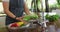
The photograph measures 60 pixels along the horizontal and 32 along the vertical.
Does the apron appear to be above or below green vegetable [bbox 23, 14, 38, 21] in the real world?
above

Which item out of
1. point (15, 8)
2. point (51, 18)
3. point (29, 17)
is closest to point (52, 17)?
point (51, 18)

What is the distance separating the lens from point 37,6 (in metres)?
0.91

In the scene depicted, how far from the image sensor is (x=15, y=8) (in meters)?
0.86

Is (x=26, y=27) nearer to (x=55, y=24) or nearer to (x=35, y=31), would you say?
(x=35, y=31)

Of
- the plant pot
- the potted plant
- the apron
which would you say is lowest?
the plant pot

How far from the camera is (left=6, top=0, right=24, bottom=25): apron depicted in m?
0.84

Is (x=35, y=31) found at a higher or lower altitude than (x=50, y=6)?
lower

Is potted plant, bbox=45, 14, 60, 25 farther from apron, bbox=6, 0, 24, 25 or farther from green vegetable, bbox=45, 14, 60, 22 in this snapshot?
apron, bbox=6, 0, 24, 25

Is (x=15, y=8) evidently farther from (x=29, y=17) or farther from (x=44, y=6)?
(x=44, y=6)

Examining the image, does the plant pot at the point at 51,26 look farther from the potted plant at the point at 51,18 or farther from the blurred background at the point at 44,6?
the blurred background at the point at 44,6

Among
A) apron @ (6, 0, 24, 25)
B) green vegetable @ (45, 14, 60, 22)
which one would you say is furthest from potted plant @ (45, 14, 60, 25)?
apron @ (6, 0, 24, 25)

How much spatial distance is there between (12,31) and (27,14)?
185 millimetres

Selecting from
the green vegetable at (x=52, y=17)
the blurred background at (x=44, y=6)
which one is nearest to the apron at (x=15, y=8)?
the blurred background at (x=44, y=6)

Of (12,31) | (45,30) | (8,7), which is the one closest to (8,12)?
(8,7)
